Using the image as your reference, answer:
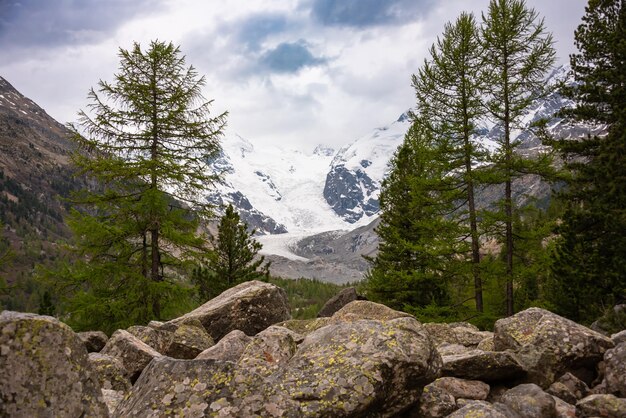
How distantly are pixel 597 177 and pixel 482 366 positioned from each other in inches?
597

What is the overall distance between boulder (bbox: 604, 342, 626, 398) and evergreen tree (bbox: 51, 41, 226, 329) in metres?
14.4

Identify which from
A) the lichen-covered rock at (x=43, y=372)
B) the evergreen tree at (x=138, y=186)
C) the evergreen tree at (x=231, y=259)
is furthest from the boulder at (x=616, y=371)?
the evergreen tree at (x=231, y=259)

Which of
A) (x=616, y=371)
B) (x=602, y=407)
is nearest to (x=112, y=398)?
(x=602, y=407)

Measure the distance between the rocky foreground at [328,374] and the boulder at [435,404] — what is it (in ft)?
0.05

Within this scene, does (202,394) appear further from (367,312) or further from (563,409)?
(367,312)

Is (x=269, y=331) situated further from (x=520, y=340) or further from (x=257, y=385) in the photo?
(x=520, y=340)

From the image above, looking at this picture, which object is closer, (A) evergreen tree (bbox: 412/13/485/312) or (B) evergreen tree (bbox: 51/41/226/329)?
(B) evergreen tree (bbox: 51/41/226/329)

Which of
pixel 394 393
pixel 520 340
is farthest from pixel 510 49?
pixel 394 393

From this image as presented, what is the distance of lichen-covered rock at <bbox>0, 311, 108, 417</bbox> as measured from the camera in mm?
4094

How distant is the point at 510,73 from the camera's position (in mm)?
19031

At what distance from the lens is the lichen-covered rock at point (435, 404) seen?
611 cm

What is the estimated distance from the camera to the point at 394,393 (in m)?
5.77

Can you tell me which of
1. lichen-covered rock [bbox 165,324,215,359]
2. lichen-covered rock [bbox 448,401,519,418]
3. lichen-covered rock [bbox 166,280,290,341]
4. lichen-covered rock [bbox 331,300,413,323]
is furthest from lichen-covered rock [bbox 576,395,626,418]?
lichen-covered rock [bbox 166,280,290,341]

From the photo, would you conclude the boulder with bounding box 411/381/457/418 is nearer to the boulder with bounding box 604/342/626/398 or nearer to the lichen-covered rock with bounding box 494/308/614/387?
the lichen-covered rock with bounding box 494/308/614/387
